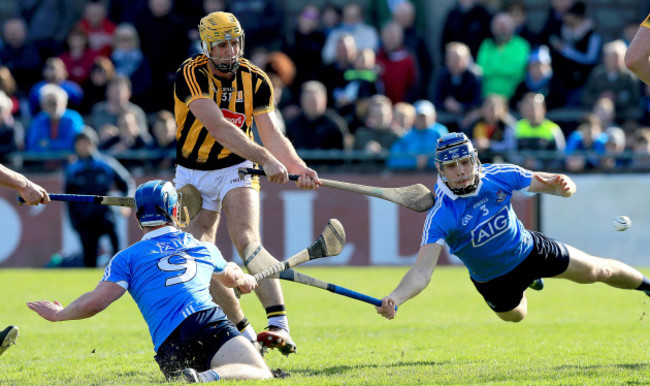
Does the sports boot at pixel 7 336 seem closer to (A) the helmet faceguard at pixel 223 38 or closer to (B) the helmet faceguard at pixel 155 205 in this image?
(B) the helmet faceguard at pixel 155 205

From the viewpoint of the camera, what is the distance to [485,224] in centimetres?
745

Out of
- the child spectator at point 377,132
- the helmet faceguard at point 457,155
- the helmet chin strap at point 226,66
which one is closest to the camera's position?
the helmet faceguard at point 457,155

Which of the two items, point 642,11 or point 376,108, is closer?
point 376,108

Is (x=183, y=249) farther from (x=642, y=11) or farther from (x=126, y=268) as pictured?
(x=642, y=11)

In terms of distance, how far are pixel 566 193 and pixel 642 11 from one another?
11.9 meters

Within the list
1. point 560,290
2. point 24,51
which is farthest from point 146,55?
point 560,290

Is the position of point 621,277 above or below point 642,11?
below

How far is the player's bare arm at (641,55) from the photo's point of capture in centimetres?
638

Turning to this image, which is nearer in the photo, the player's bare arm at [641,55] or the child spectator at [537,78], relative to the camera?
the player's bare arm at [641,55]

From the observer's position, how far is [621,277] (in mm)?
7863

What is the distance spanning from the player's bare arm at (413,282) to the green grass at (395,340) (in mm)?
445

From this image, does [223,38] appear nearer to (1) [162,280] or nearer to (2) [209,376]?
(1) [162,280]

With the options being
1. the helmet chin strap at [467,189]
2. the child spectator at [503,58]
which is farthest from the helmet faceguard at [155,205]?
the child spectator at [503,58]

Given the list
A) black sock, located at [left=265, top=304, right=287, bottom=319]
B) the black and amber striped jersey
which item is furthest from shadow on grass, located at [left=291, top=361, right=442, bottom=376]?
the black and amber striped jersey
